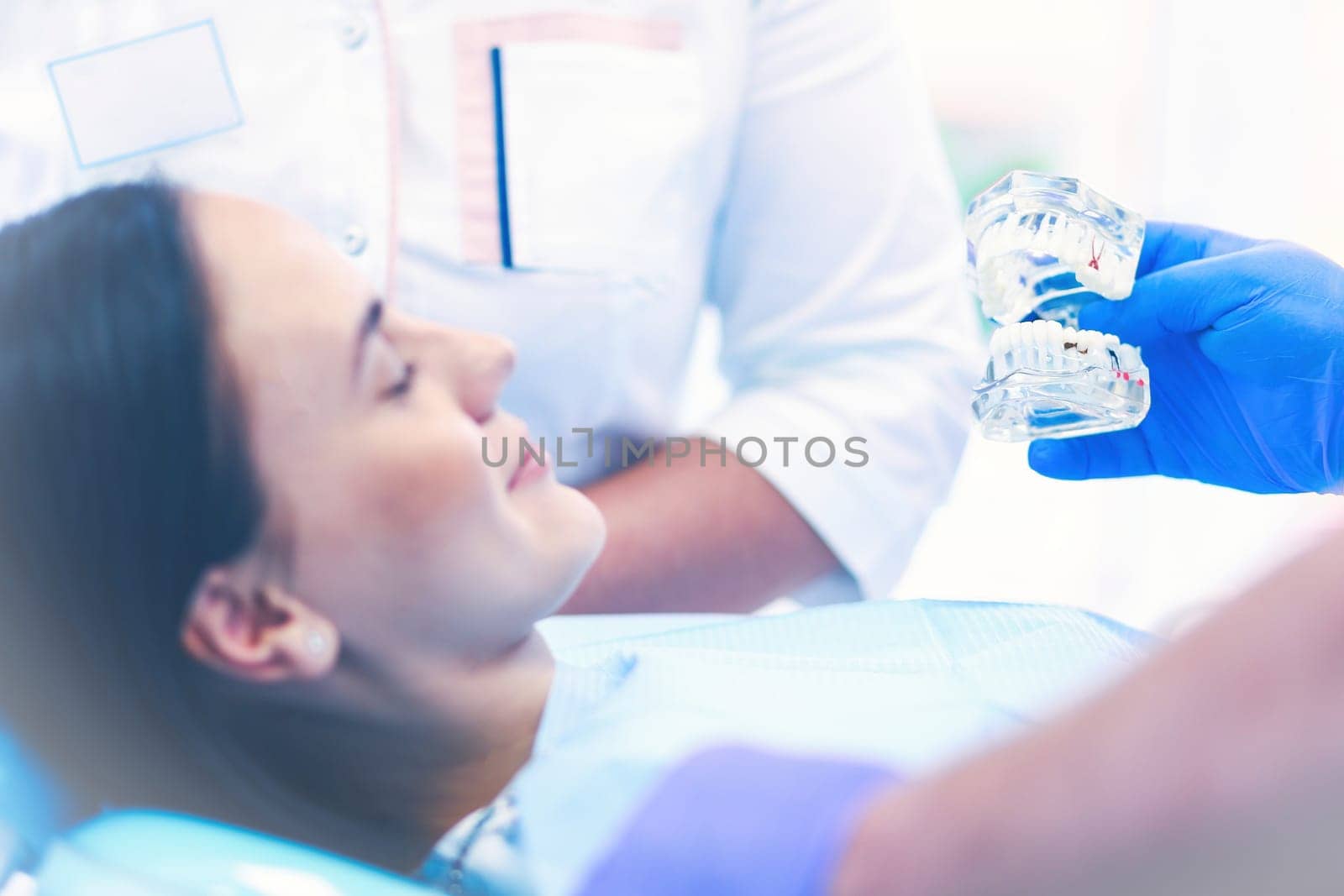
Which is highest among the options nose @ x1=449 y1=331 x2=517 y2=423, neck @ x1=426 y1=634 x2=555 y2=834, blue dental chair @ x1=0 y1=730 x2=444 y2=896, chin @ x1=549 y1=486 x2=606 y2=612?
nose @ x1=449 y1=331 x2=517 y2=423

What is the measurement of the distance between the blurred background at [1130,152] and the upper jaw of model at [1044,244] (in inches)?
8.7


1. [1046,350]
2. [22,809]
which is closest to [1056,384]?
[1046,350]

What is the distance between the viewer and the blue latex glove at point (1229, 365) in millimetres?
713

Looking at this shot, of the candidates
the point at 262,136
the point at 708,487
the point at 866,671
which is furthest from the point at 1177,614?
the point at 262,136

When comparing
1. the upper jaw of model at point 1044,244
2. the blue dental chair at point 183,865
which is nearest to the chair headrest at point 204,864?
the blue dental chair at point 183,865

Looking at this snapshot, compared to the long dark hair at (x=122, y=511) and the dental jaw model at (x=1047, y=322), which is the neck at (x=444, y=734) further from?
the dental jaw model at (x=1047, y=322)

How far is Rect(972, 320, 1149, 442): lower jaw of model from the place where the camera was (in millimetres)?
640

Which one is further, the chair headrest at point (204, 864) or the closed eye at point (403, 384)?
the closed eye at point (403, 384)

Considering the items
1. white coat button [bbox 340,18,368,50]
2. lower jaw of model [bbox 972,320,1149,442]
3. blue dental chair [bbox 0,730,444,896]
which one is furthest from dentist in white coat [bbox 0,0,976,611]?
blue dental chair [bbox 0,730,444,896]

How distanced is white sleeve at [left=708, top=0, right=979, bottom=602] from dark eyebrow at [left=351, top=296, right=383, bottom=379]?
1.09 feet

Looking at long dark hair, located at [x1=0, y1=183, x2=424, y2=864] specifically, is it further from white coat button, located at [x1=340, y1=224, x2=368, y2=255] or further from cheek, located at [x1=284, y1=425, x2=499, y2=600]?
white coat button, located at [x1=340, y1=224, x2=368, y2=255]

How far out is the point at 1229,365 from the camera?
74cm

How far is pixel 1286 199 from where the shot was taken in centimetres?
102

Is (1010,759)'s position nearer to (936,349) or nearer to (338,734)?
(338,734)
